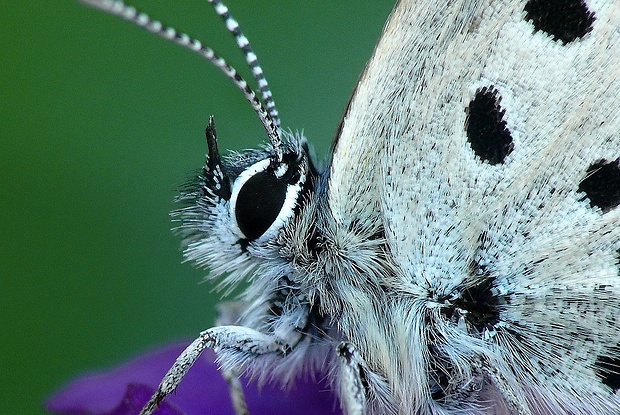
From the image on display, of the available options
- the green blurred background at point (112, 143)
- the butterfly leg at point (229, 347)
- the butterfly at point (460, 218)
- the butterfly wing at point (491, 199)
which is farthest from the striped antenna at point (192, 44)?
the green blurred background at point (112, 143)

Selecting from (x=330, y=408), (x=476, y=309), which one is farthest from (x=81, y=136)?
(x=476, y=309)

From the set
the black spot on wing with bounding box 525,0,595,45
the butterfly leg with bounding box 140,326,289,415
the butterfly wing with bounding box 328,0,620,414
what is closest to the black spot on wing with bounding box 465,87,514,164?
the butterfly wing with bounding box 328,0,620,414

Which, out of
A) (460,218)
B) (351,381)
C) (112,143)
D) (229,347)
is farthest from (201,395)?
(112,143)

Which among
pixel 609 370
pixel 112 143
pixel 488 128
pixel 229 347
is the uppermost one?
pixel 112 143

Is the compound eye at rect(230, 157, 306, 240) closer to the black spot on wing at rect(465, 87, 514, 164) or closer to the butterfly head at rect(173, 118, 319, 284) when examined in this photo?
the butterfly head at rect(173, 118, 319, 284)

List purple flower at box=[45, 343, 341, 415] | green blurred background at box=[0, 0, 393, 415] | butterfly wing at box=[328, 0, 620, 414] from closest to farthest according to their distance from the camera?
butterfly wing at box=[328, 0, 620, 414] < purple flower at box=[45, 343, 341, 415] < green blurred background at box=[0, 0, 393, 415]

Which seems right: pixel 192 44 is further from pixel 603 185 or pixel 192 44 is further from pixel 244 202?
pixel 603 185
